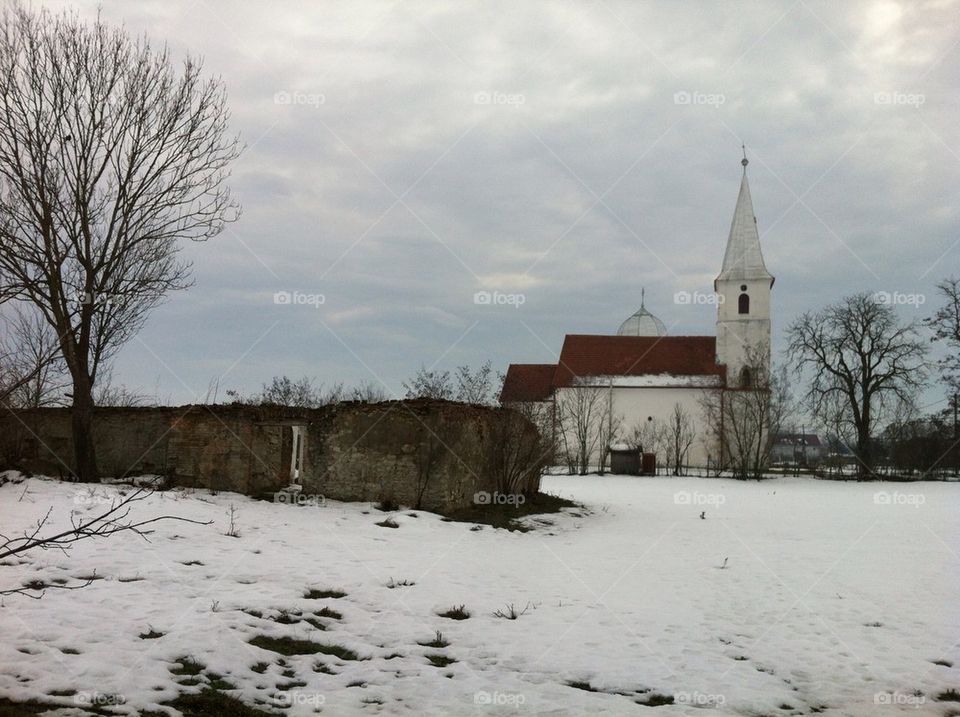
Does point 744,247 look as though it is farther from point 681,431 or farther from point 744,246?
point 681,431

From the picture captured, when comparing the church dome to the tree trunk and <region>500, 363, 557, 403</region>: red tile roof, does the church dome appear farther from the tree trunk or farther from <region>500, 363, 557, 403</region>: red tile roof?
the tree trunk

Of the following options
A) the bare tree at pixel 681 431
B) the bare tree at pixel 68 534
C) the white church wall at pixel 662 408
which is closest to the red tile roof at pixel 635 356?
the white church wall at pixel 662 408

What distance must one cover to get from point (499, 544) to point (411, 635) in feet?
→ 19.6

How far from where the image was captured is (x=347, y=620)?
25.1 feet

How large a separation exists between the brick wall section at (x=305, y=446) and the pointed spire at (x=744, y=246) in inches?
1515

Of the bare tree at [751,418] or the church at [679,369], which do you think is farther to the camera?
the church at [679,369]

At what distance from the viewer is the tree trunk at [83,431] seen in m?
15.2

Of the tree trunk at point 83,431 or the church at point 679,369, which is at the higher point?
the church at point 679,369

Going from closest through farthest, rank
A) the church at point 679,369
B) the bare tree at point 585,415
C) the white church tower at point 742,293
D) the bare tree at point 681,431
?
the bare tree at point 585,415 → the bare tree at point 681,431 → the church at point 679,369 → the white church tower at point 742,293

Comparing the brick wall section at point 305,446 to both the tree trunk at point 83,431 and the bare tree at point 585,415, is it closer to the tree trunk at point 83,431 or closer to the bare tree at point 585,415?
the tree trunk at point 83,431

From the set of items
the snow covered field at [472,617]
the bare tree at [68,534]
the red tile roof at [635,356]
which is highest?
the red tile roof at [635,356]

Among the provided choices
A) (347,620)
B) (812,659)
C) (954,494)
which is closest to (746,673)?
(812,659)

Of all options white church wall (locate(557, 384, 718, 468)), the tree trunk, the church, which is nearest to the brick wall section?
the tree trunk

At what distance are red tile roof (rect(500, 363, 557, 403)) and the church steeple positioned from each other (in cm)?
1420
